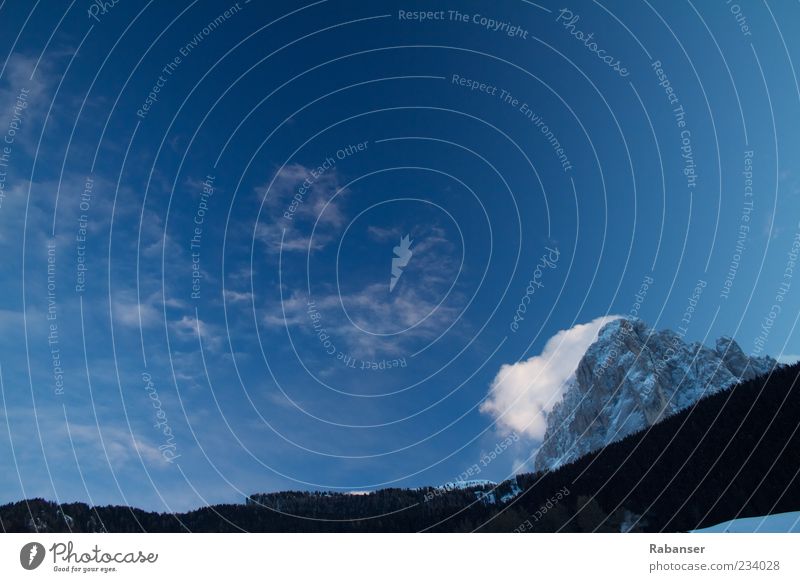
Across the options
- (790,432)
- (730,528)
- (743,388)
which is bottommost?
(730,528)

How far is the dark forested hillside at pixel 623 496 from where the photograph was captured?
63031 millimetres

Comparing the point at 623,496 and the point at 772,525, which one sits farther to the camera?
the point at 623,496

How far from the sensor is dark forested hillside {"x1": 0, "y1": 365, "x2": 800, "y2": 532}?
207 feet

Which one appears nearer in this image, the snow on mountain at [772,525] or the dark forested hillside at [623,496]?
the snow on mountain at [772,525]

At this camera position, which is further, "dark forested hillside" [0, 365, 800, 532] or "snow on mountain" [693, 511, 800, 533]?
"dark forested hillside" [0, 365, 800, 532]

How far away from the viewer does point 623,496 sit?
82.2 m
